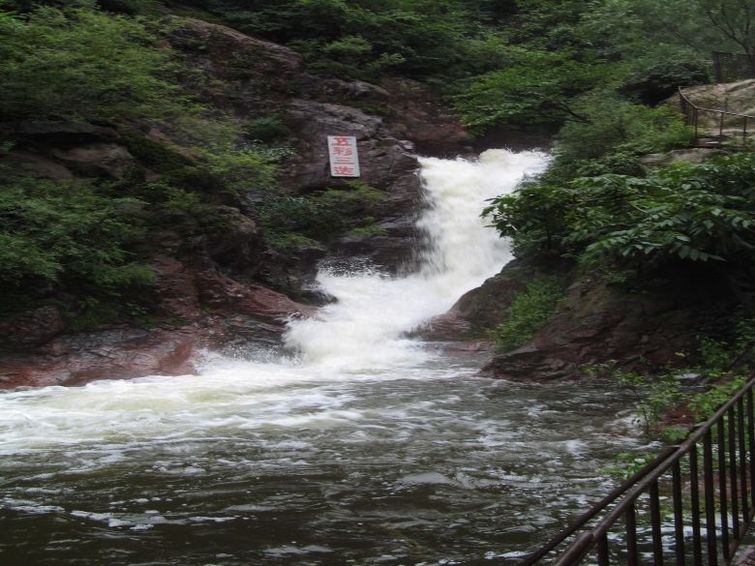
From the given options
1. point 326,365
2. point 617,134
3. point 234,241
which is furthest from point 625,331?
point 234,241

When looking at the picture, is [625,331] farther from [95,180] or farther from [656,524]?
[95,180]

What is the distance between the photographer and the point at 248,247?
53.2 ft

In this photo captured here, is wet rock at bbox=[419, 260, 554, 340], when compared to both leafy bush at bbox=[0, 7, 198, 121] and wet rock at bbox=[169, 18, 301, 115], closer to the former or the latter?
leafy bush at bbox=[0, 7, 198, 121]

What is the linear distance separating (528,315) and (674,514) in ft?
30.7

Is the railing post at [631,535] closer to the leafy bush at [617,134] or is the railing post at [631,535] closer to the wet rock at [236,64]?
the leafy bush at [617,134]

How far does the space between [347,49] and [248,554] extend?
22.3 metres

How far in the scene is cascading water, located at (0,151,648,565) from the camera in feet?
16.1

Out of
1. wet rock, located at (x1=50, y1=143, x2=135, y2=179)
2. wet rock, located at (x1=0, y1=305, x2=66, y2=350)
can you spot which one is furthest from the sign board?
wet rock, located at (x1=0, y1=305, x2=66, y2=350)

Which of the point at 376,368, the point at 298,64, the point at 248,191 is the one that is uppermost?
the point at 298,64

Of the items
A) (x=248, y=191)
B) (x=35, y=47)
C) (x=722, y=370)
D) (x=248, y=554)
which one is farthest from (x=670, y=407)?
(x=248, y=191)

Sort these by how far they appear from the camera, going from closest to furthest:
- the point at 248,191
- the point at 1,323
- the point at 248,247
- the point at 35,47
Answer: the point at 1,323 < the point at 35,47 < the point at 248,247 < the point at 248,191

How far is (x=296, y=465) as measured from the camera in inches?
266

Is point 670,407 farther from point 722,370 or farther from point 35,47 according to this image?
point 35,47

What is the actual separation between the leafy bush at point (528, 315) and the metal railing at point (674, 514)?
6.42 meters
